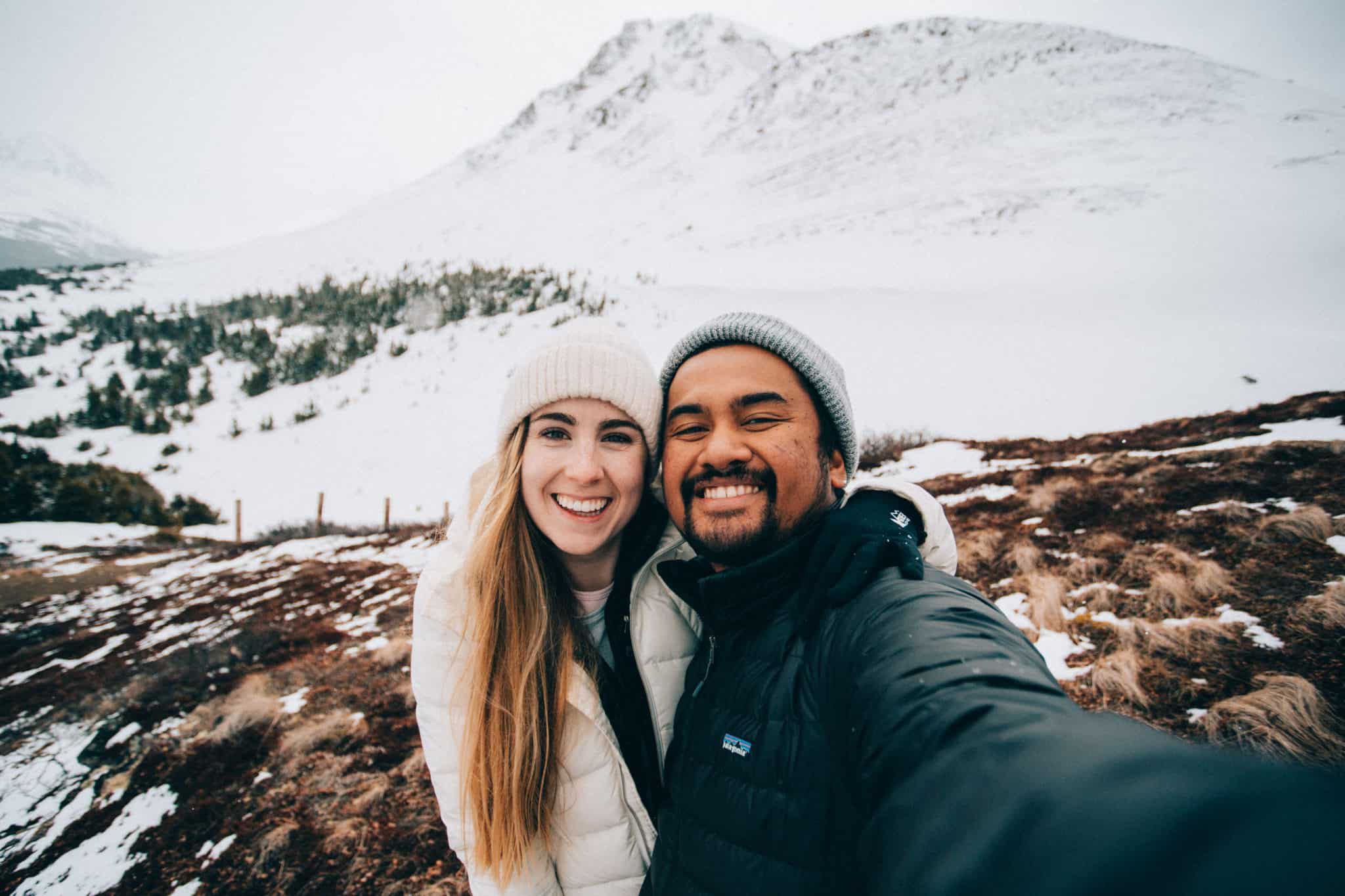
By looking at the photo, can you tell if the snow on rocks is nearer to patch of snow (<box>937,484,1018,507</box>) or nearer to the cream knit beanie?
the cream knit beanie

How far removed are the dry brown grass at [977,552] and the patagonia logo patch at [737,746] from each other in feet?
12.0

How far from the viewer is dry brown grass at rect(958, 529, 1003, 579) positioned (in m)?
4.13

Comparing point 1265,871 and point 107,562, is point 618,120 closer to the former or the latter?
point 107,562

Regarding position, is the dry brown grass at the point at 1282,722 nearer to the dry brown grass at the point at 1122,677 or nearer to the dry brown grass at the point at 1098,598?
the dry brown grass at the point at 1122,677

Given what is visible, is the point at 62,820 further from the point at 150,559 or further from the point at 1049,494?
the point at 150,559

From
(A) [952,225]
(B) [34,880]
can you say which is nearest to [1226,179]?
(A) [952,225]

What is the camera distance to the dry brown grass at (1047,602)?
3094 mm

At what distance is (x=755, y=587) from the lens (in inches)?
53.4

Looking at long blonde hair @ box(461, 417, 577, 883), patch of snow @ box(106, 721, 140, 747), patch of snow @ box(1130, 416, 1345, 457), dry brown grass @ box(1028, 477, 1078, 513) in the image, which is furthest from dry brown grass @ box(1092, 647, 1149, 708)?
patch of snow @ box(106, 721, 140, 747)

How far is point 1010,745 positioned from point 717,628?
0.83 meters

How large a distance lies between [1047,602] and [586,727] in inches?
123

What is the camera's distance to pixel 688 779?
1.25m

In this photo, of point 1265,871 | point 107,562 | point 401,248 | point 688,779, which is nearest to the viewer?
point 1265,871

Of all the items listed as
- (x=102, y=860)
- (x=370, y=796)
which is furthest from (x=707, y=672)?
(x=102, y=860)
